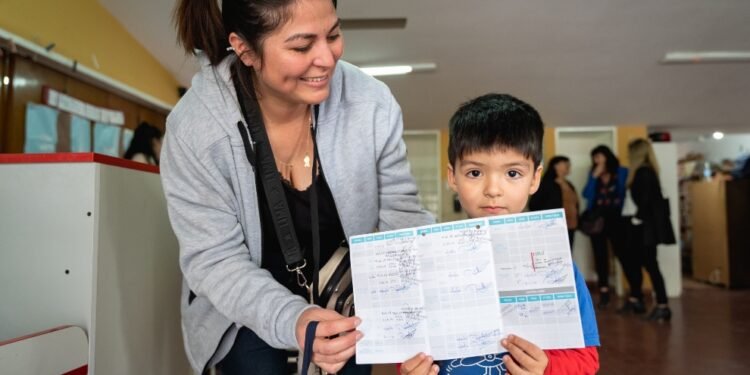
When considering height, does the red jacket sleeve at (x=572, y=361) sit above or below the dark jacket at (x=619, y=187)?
below

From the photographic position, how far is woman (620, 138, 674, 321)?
3.94 metres

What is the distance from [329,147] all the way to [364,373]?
51 centimetres

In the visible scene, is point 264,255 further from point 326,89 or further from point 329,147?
point 326,89

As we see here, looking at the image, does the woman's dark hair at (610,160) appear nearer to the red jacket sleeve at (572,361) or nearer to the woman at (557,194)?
the woman at (557,194)

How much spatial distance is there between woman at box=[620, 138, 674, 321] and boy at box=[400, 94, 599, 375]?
3385 millimetres

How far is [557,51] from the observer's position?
467 cm

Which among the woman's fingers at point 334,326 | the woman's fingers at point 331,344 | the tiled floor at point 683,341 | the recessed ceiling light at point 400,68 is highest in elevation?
the recessed ceiling light at point 400,68

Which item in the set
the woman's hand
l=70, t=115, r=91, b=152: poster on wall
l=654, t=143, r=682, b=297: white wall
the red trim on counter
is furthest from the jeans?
l=654, t=143, r=682, b=297: white wall

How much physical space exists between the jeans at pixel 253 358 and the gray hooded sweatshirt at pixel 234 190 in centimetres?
2

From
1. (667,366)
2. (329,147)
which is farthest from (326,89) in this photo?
(667,366)

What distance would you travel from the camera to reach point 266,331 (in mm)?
894

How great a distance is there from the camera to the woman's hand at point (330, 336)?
2.70 feet

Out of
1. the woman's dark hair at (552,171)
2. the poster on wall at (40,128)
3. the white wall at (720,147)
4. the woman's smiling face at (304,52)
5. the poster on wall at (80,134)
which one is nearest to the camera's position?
the woman's smiling face at (304,52)

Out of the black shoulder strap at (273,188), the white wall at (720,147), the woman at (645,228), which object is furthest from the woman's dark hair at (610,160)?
the white wall at (720,147)
